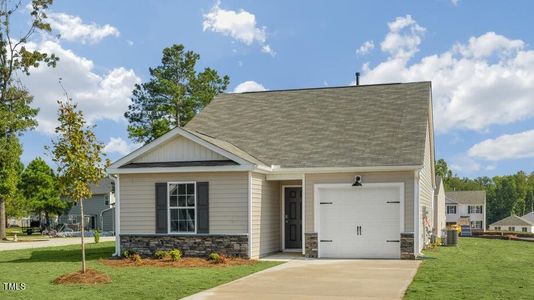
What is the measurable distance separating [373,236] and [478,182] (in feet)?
395

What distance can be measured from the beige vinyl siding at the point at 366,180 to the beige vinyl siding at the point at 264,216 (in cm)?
126

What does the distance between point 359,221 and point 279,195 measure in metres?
3.08

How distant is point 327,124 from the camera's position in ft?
69.2

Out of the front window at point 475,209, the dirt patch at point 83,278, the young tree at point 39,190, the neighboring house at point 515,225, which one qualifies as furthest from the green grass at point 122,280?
the neighboring house at point 515,225

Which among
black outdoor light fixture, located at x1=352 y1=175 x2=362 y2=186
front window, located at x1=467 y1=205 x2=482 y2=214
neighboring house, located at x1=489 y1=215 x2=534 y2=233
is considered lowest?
neighboring house, located at x1=489 y1=215 x2=534 y2=233

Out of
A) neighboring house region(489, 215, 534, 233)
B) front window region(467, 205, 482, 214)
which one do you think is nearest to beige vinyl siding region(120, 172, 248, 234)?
front window region(467, 205, 482, 214)

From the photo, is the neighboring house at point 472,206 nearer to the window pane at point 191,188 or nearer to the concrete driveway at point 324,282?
the window pane at point 191,188

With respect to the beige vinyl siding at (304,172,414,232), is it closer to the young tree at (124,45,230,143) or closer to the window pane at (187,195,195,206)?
the window pane at (187,195,195,206)

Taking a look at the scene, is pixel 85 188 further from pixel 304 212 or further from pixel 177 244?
pixel 304 212

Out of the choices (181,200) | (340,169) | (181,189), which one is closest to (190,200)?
(181,200)

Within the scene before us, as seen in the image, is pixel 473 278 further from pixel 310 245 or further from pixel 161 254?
pixel 161 254

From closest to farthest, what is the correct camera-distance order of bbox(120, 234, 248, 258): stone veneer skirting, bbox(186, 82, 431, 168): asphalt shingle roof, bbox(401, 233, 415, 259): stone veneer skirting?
bbox(120, 234, 248, 258): stone veneer skirting, bbox(401, 233, 415, 259): stone veneer skirting, bbox(186, 82, 431, 168): asphalt shingle roof

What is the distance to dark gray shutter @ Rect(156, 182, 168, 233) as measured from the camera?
17812mm

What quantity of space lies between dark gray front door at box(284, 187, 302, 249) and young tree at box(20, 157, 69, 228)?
4029 centimetres
